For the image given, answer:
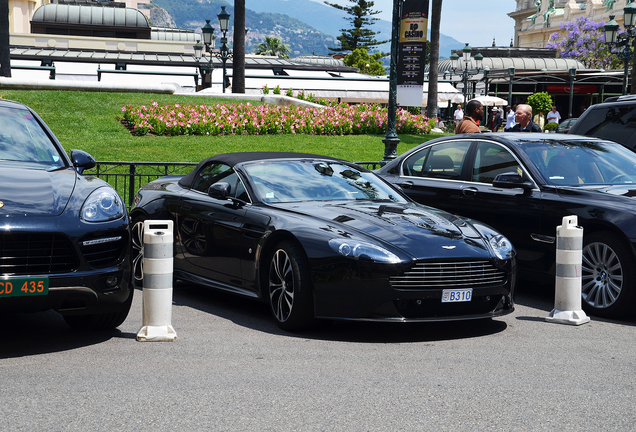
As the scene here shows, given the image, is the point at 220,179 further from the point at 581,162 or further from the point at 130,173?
the point at 130,173

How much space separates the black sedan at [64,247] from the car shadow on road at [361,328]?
122 cm

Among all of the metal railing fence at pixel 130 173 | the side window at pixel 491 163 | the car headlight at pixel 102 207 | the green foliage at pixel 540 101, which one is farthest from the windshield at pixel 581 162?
the green foliage at pixel 540 101

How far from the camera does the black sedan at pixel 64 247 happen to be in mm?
5113

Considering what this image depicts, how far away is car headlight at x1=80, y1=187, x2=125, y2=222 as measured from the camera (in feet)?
18.0

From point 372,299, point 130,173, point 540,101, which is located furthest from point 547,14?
point 372,299

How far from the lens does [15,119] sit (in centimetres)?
688

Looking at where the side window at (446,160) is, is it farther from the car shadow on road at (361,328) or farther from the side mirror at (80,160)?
the side mirror at (80,160)

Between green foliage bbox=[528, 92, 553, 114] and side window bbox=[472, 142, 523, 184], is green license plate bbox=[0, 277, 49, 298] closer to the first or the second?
side window bbox=[472, 142, 523, 184]

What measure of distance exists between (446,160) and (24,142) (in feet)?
15.1

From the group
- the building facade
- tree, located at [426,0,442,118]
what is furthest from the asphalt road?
the building facade

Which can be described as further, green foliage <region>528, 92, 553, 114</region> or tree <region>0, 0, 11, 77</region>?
green foliage <region>528, 92, 553, 114</region>

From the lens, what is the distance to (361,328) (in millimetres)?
6535

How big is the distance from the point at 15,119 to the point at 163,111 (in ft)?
50.9

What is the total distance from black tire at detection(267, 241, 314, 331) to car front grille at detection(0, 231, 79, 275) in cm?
164
